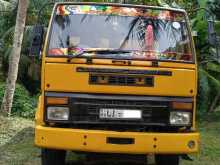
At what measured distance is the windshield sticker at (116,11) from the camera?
736cm

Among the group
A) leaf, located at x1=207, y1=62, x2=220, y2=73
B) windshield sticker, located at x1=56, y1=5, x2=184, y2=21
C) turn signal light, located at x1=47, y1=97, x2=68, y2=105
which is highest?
windshield sticker, located at x1=56, y1=5, x2=184, y2=21

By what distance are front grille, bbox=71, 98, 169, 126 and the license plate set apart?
0.12ft

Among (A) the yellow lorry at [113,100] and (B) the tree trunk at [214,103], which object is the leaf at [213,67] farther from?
(A) the yellow lorry at [113,100]

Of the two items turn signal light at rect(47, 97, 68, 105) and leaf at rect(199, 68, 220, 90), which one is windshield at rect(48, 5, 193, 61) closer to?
turn signal light at rect(47, 97, 68, 105)

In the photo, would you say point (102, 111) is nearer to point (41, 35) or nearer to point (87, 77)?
point (87, 77)

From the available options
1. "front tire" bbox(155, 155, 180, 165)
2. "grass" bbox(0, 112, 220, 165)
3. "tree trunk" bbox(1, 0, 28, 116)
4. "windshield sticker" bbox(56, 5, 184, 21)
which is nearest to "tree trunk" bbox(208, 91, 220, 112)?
"grass" bbox(0, 112, 220, 165)

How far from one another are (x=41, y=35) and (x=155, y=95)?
174cm

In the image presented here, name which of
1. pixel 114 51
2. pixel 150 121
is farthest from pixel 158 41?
pixel 150 121

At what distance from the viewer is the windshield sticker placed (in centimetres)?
736

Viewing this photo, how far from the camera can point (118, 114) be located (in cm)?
673

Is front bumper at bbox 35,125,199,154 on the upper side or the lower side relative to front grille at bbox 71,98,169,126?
lower

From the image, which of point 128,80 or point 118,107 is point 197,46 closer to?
point 128,80

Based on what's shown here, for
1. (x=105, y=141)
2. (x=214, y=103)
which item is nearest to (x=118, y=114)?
(x=105, y=141)

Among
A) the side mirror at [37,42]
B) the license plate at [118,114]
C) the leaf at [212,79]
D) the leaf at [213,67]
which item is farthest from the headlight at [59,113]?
the leaf at [213,67]
